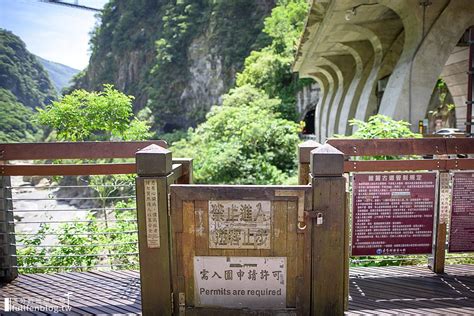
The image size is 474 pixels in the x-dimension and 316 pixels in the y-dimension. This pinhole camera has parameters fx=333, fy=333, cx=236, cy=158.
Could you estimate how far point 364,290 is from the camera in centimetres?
359

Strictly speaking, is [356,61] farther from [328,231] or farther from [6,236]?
[6,236]

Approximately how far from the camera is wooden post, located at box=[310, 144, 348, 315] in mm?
2666

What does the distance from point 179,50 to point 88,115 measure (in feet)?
139

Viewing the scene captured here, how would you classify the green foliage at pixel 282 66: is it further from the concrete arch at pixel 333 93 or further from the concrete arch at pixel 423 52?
the concrete arch at pixel 423 52

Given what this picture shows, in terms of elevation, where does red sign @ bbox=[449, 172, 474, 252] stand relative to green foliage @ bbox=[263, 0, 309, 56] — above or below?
below

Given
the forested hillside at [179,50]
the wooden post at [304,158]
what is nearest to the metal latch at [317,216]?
the wooden post at [304,158]

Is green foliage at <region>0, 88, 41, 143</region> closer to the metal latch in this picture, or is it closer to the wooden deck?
the wooden deck

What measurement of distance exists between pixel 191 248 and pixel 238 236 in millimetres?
414

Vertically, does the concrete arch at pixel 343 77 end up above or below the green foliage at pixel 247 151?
above

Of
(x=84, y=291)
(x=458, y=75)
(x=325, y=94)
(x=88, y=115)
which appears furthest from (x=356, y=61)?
(x=84, y=291)

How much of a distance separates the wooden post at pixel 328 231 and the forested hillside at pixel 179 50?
3560 cm

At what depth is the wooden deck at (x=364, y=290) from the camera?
3232mm

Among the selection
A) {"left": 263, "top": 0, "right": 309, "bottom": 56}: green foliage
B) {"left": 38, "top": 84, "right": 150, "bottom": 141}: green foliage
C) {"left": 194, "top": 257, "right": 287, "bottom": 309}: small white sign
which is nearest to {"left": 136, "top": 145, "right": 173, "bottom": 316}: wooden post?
{"left": 194, "top": 257, "right": 287, "bottom": 309}: small white sign

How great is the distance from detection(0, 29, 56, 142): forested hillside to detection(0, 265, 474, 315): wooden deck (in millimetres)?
22021
